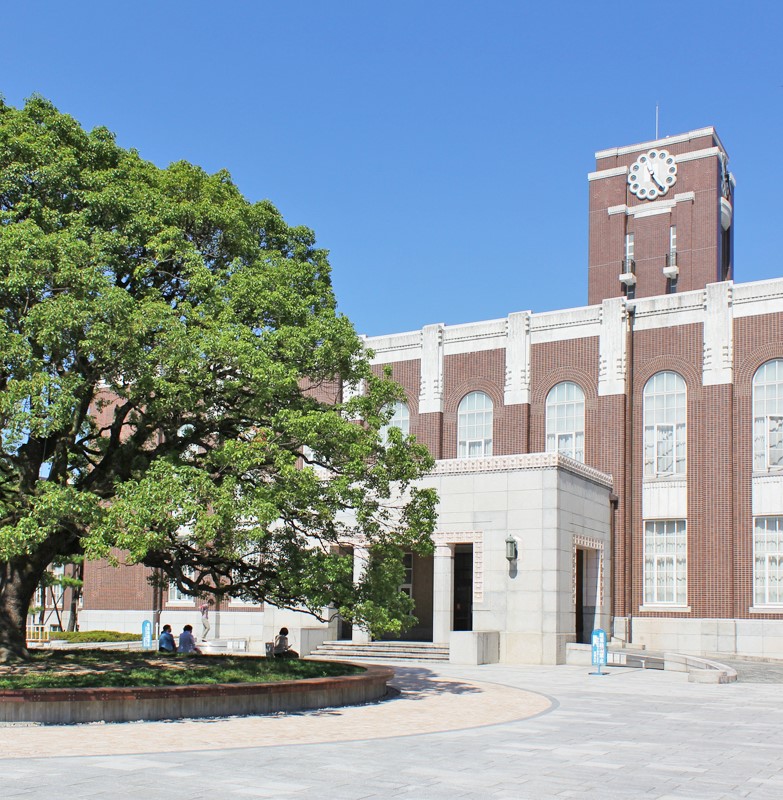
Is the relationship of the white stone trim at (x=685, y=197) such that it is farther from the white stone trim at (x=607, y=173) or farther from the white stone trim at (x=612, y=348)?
the white stone trim at (x=612, y=348)

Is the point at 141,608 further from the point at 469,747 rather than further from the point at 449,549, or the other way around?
the point at 469,747

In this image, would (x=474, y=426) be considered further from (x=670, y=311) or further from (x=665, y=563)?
(x=665, y=563)

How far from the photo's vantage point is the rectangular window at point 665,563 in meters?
35.7

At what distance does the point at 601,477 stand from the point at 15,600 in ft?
70.7

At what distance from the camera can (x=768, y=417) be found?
115 feet

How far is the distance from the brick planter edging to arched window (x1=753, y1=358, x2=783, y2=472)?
2170 cm

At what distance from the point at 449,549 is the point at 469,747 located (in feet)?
63.9

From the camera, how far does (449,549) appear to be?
32719 mm

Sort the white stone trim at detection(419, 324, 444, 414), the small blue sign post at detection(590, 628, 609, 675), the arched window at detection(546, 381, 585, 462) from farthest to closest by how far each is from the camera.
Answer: the white stone trim at detection(419, 324, 444, 414)
the arched window at detection(546, 381, 585, 462)
the small blue sign post at detection(590, 628, 609, 675)

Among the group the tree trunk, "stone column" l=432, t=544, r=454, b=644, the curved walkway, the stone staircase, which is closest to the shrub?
the stone staircase

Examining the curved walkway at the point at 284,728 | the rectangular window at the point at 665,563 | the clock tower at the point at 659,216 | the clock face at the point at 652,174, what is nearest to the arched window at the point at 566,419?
the rectangular window at the point at 665,563

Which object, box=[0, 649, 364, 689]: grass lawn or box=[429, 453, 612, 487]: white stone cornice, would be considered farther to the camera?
box=[429, 453, 612, 487]: white stone cornice

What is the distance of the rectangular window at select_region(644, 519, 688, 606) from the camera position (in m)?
35.7

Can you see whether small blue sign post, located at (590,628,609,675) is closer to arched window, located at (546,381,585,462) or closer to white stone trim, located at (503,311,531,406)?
arched window, located at (546,381,585,462)
